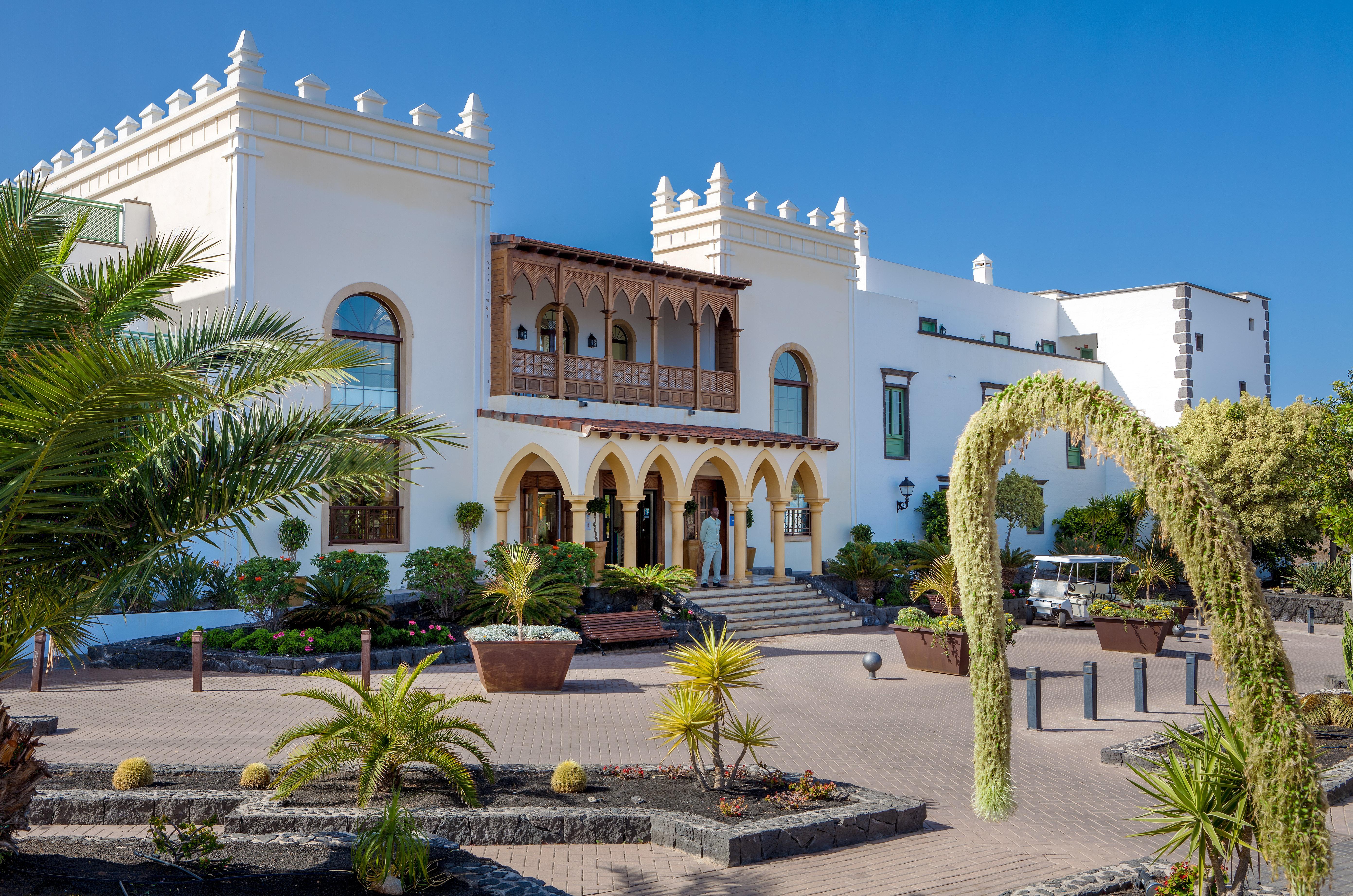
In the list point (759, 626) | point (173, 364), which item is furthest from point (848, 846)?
point (759, 626)

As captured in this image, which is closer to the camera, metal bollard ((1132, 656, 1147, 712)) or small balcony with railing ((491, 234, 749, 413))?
metal bollard ((1132, 656, 1147, 712))

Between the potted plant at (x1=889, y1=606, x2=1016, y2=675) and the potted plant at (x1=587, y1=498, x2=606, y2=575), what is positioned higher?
the potted plant at (x1=587, y1=498, x2=606, y2=575)

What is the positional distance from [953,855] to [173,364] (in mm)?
6259

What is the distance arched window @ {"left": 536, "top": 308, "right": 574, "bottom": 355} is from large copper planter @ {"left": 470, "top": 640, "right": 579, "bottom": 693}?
10.3 metres

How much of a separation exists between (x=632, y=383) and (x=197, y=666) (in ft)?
39.0

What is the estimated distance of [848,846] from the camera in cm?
769

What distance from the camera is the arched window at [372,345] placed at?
19766 millimetres

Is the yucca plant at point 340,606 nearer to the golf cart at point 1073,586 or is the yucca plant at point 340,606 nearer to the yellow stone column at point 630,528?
the yellow stone column at point 630,528

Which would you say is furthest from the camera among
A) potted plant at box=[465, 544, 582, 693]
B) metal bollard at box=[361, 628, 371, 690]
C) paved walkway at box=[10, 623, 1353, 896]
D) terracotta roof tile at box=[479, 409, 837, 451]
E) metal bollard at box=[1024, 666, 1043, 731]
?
terracotta roof tile at box=[479, 409, 837, 451]

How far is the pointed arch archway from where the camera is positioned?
461cm

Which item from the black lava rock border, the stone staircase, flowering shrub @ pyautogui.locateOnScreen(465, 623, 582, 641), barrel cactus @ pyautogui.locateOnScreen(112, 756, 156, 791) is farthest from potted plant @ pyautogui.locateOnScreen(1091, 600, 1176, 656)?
barrel cactus @ pyautogui.locateOnScreen(112, 756, 156, 791)

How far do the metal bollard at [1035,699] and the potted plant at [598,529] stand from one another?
33.1 feet

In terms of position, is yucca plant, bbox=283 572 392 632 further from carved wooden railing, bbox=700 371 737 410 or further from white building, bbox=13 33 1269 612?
carved wooden railing, bbox=700 371 737 410

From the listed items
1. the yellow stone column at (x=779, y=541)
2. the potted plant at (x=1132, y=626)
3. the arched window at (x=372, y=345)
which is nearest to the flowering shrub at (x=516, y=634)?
the arched window at (x=372, y=345)
